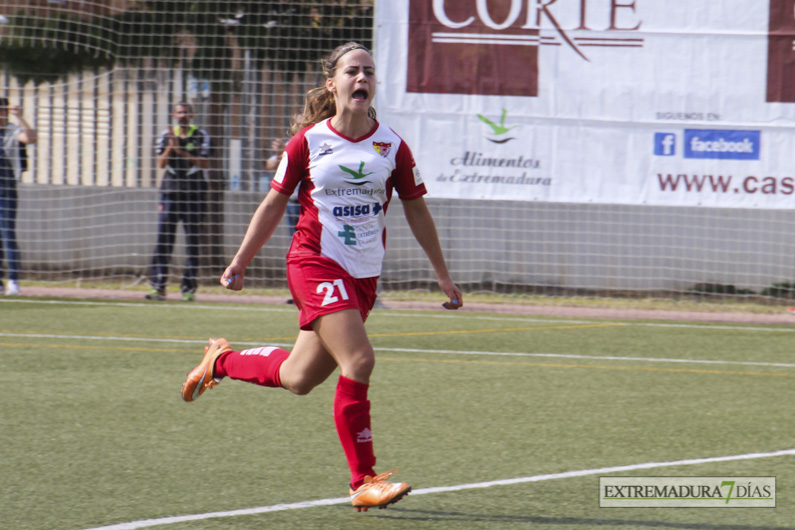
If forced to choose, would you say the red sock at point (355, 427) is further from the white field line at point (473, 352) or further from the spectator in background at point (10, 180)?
the spectator in background at point (10, 180)

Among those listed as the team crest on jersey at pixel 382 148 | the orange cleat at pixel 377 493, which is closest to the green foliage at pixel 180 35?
the team crest on jersey at pixel 382 148

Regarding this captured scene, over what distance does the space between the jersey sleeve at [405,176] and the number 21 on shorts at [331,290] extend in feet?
1.78

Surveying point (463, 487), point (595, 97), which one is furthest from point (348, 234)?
point (595, 97)

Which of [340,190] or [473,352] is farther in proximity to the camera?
[473,352]

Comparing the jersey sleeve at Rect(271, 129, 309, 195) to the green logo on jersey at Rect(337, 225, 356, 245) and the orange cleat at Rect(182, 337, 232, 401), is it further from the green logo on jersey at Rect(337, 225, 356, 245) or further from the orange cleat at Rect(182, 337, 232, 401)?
the orange cleat at Rect(182, 337, 232, 401)

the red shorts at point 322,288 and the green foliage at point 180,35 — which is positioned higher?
the green foliage at point 180,35

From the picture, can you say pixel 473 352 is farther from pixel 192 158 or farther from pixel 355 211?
pixel 192 158

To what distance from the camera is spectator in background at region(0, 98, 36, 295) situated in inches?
463

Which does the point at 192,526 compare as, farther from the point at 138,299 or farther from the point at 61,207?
the point at 61,207

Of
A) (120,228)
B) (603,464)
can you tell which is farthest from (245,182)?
(603,464)

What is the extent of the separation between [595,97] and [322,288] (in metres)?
7.59

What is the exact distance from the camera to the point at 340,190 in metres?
4.49

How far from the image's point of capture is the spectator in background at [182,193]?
11547 mm

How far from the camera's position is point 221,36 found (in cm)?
1318
